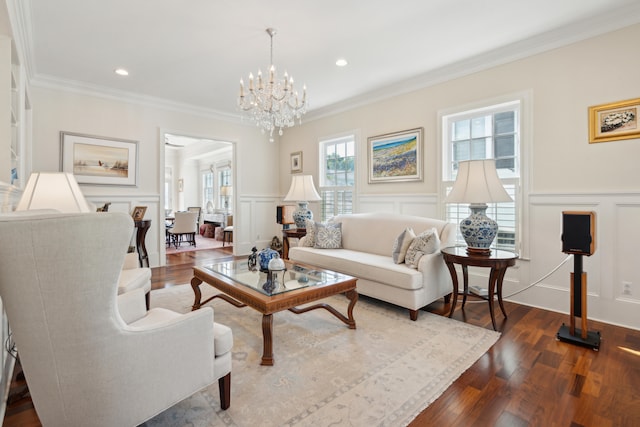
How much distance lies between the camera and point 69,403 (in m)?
1.08

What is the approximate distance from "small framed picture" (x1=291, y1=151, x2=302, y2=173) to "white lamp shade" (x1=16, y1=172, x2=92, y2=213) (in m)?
4.20

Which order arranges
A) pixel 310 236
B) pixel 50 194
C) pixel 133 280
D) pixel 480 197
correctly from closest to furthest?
pixel 50 194, pixel 133 280, pixel 480 197, pixel 310 236

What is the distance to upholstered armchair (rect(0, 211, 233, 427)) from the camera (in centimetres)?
94

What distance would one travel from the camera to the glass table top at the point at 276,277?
7.64 feet

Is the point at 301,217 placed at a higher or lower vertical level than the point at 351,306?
higher

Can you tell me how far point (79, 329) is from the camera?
1027mm

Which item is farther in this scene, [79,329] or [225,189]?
[225,189]

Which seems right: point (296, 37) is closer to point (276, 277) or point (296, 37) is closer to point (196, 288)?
point (276, 277)

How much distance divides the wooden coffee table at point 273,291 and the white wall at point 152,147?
2674mm

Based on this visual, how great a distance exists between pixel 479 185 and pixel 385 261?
45.5 inches

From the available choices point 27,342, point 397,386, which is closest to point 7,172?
point 27,342

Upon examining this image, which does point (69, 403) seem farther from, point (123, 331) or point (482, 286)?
point (482, 286)

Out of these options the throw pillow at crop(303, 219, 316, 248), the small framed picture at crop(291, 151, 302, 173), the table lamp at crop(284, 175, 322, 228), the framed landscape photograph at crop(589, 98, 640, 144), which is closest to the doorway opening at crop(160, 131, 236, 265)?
the small framed picture at crop(291, 151, 302, 173)

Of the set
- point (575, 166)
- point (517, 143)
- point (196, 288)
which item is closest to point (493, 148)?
point (517, 143)
